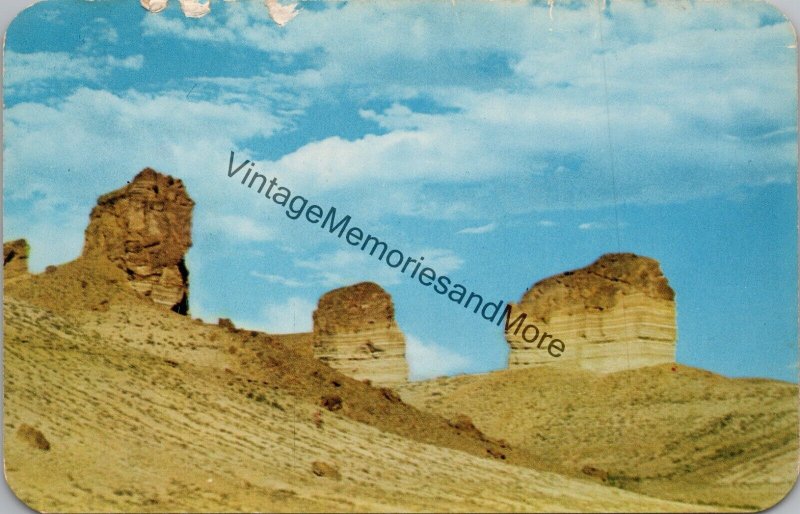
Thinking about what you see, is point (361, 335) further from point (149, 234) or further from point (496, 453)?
point (496, 453)

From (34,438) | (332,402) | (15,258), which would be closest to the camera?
(34,438)

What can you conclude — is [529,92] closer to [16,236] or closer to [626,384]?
[626,384]

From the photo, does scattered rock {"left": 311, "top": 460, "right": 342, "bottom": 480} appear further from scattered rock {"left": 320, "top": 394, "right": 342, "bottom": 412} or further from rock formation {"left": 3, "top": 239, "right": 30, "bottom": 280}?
rock formation {"left": 3, "top": 239, "right": 30, "bottom": 280}

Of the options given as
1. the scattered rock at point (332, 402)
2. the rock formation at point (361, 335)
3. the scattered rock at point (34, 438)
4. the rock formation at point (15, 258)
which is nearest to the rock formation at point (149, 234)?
the rock formation at point (15, 258)

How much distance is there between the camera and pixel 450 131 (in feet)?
51.4

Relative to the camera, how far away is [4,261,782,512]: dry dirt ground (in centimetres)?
1415

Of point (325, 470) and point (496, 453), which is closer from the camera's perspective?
point (325, 470)

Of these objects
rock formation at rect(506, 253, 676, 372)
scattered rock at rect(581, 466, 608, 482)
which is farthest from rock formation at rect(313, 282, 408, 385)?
scattered rock at rect(581, 466, 608, 482)

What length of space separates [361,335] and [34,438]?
9006mm

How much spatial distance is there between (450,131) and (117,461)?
233 inches

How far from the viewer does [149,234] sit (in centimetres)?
1855

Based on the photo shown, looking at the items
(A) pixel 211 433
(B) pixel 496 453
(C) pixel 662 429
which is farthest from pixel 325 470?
(C) pixel 662 429

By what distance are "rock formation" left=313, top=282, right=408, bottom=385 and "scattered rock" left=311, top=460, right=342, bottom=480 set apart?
2.78 meters

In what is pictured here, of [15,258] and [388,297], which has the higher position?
[388,297]
